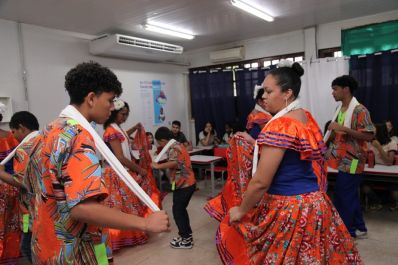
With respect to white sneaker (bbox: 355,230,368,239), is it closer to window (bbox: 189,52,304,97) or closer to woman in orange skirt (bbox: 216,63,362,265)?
woman in orange skirt (bbox: 216,63,362,265)

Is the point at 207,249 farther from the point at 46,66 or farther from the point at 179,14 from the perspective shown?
the point at 46,66

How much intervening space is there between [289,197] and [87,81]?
107 centimetres

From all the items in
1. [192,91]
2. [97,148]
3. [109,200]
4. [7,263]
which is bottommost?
[7,263]

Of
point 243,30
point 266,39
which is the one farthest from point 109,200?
point 266,39

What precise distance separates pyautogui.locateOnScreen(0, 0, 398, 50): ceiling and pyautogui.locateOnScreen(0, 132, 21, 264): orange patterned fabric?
215 cm

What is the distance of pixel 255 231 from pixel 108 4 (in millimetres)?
3583

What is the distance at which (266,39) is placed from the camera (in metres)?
6.30

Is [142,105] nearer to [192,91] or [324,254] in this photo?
[192,91]

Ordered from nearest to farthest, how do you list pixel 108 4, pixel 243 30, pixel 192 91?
pixel 108 4 < pixel 243 30 < pixel 192 91

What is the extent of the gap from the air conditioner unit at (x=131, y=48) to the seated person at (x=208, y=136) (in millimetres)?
1733

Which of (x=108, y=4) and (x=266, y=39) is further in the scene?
(x=266, y=39)

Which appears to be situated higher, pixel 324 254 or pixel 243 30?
pixel 243 30

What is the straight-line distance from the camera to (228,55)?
6.57 meters

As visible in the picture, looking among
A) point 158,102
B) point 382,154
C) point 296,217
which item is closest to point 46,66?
point 158,102
